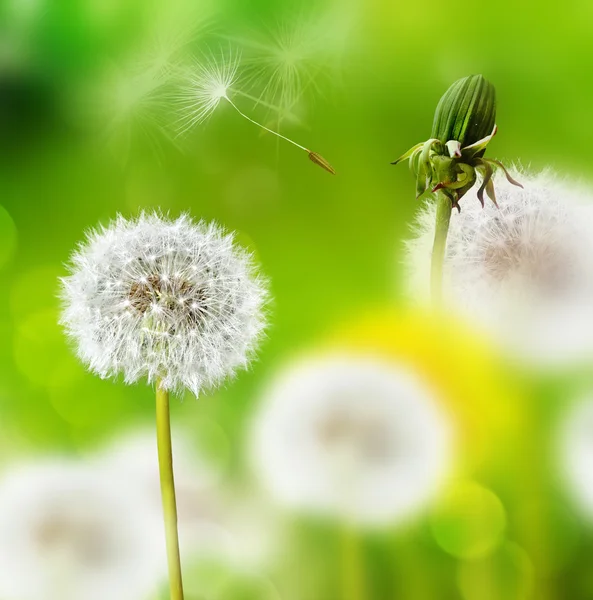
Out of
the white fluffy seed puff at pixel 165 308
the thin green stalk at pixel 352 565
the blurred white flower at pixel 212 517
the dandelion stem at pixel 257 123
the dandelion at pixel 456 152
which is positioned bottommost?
the thin green stalk at pixel 352 565

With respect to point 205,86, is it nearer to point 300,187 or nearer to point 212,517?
point 300,187

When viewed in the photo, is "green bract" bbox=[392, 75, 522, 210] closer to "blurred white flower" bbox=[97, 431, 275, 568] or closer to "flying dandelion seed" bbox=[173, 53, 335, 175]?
"flying dandelion seed" bbox=[173, 53, 335, 175]

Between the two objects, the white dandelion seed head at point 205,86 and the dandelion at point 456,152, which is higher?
the white dandelion seed head at point 205,86

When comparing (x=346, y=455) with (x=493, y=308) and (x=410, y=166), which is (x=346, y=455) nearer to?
(x=493, y=308)

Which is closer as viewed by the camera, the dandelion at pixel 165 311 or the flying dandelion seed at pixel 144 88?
the dandelion at pixel 165 311

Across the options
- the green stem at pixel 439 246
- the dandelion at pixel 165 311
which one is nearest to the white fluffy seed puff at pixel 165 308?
the dandelion at pixel 165 311

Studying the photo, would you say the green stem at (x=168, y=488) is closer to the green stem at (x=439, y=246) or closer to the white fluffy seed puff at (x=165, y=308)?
the white fluffy seed puff at (x=165, y=308)
